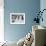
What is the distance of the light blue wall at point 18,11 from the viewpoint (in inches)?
203

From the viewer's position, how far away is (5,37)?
5172 mm

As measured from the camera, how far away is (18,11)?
5184 millimetres

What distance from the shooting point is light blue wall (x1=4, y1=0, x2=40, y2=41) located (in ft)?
16.9

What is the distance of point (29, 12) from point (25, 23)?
0.47 m

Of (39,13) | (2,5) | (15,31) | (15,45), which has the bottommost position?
(15,45)

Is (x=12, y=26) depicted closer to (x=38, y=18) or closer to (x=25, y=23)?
(x=25, y=23)

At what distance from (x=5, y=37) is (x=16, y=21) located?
2.50 feet

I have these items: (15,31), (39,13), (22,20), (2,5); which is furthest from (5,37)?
(39,13)

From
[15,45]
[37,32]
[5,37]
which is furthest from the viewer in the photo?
[5,37]

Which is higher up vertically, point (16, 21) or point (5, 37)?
point (16, 21)

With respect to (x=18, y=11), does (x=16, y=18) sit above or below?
below

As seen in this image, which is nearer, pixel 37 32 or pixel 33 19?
pixel 37 32

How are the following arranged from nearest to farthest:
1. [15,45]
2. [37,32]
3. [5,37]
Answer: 1. [37,32]
2. [15,45]
3. [5,37]

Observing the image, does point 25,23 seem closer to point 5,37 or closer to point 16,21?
point 16,21
